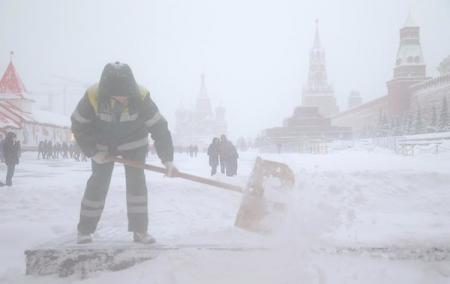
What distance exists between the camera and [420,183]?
25.5 ft

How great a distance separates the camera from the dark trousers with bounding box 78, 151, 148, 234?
410cm

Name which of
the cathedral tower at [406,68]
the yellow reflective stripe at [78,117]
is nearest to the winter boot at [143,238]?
the yellow reflective stripe at [78,117]

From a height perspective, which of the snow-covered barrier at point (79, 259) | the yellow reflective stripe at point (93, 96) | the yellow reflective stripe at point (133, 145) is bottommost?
the snow-covered barrier at point (79, 259)

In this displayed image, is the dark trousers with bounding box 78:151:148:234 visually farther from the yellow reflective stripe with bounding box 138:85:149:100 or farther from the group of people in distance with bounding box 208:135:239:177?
the group of people in distance with bounding box 208:135:239:177

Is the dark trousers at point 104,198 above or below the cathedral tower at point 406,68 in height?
below

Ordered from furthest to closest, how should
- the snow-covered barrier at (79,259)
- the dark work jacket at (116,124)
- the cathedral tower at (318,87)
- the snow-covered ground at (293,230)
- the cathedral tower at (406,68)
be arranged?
the cathedral tower at (318,87)
the cathedral tower at (406,68)
the dark work jacket at (116,124)
the snow-covered barrier at (79,259)
the snow-covered ground at (293,230)

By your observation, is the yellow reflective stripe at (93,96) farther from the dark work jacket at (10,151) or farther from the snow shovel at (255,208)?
the dark work jacket at (10,151)

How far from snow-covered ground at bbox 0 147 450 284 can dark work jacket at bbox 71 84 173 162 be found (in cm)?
112

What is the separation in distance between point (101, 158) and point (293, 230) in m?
2.14

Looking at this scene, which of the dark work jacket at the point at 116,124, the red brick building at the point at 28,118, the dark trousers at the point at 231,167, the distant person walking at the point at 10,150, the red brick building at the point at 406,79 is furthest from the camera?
the red brick building at the point at 406,79

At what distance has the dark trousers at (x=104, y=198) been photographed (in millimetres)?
4102

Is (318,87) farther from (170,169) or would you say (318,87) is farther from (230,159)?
(170,169)

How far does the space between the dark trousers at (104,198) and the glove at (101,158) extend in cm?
9

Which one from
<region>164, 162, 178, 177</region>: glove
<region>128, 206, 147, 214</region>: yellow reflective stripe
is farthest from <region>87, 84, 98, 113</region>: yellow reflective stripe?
<region>128, 206, 147, 214</region>: yellow reflective stripe
